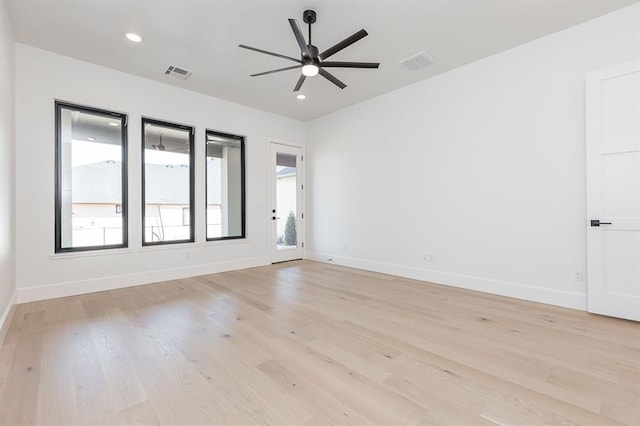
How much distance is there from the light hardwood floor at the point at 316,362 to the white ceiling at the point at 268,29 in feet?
10.3

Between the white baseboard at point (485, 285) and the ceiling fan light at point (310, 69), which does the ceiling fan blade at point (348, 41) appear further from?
the white baseboard at point (485, 285)

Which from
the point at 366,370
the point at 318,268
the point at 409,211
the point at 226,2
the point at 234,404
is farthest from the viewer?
the point at 318,268

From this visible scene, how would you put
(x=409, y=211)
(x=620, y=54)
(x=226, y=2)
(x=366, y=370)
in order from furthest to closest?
(x=409, y=211) < (x=620, y=54) < (x=226, y=2) < (x=366, y=370)

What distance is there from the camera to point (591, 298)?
3.11 meters

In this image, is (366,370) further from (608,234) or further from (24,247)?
(24,247)

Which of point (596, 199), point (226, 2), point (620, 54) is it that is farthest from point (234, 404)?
point (620, 54)

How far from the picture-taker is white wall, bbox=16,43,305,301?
11.8 ft

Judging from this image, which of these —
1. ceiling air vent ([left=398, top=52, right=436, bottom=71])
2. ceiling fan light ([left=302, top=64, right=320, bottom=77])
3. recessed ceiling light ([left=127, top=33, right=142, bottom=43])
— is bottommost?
ceiling fan light ([left=302, top=64, right=320, bottom=77])

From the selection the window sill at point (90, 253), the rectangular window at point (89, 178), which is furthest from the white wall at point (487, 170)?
the rectangular window at point (89, 178)

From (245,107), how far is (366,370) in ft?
16.8

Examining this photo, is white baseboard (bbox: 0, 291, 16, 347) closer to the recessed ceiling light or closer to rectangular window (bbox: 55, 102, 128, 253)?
rectangular window (bbox: 55, 102, 128, 253)

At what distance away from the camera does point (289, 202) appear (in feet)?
21.7

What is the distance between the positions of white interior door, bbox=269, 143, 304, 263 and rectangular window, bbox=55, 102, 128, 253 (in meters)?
2.87

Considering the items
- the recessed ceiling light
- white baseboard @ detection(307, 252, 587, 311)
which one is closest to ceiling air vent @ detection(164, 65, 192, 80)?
the recessed ceiling light
